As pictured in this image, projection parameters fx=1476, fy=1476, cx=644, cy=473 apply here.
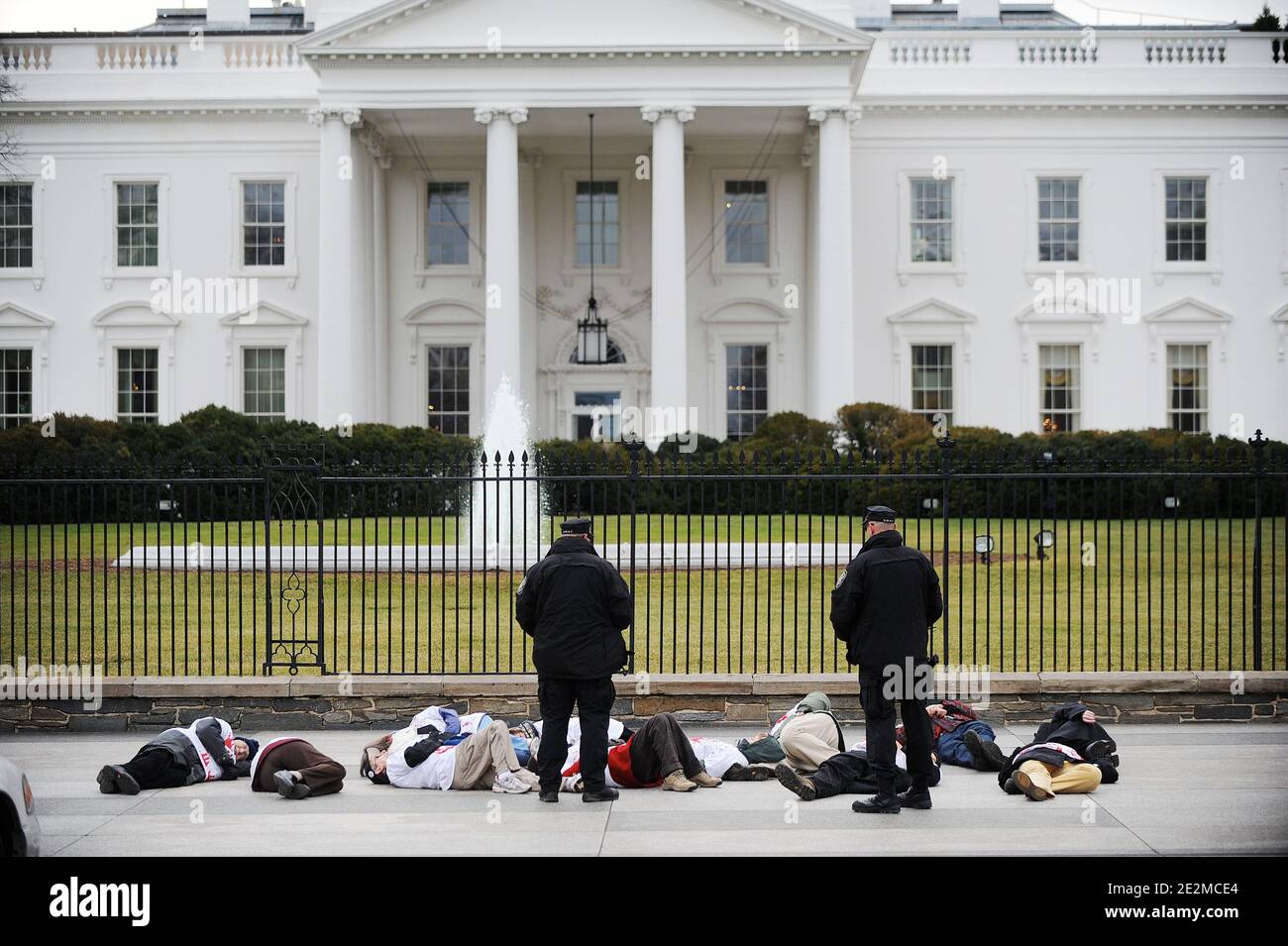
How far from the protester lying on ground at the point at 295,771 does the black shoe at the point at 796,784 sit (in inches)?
118

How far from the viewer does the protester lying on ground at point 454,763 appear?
10242 mm

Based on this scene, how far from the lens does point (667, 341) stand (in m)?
34.3

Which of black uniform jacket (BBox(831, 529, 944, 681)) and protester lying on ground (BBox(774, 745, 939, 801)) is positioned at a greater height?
black uniform jacket (BBox(831, 529, 944, 681))

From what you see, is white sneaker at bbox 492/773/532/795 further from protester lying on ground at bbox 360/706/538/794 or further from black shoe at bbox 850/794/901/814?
black shoe at bbox 850/794/901/814

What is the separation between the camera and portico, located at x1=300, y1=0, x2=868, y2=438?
3438cm

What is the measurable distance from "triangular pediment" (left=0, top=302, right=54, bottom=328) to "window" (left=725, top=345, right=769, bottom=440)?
700 inches

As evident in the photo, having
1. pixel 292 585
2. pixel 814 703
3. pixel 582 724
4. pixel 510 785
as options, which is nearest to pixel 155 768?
pixel 510 785

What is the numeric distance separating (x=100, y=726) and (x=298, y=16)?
120 feet

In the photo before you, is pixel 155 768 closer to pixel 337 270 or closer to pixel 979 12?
pixel 337 270

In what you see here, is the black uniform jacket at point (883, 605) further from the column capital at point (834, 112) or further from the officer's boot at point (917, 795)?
the column capital at point (834, 112)

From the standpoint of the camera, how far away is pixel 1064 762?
393 inches

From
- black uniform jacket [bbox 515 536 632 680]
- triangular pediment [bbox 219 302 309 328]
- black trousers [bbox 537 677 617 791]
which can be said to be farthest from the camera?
triangular pediment [bbox 219 302 309 328]

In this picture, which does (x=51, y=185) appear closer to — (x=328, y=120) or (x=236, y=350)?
(x=236, y=350)

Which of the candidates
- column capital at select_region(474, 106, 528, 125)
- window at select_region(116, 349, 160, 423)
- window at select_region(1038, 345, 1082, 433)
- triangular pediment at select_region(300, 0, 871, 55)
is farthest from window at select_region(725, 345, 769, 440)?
window at select_region(116, 349, 160, 423)
